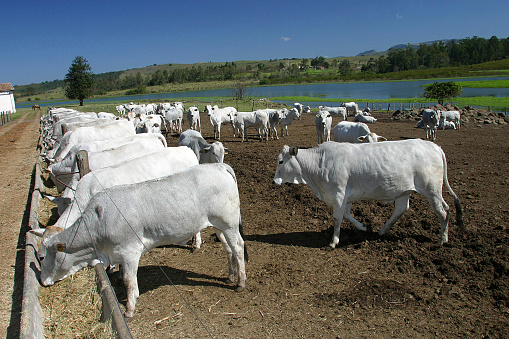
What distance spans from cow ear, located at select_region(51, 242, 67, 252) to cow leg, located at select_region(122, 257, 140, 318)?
31.3 inches

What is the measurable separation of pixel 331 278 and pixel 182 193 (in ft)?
9.08

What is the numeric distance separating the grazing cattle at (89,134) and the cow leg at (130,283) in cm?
655

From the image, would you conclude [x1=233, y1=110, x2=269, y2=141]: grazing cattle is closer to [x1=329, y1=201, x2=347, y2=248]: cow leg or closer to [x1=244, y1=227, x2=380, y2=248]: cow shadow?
[x1=244, y1=227, x2=380, y2=248]: cow shadow

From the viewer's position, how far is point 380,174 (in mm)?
6719

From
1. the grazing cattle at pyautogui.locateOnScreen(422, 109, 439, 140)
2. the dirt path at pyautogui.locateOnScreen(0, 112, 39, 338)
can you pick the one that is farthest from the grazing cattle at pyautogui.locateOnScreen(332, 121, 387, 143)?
the dirt path at pyautogui.locateOnScreen(0, 112, 39, 338)

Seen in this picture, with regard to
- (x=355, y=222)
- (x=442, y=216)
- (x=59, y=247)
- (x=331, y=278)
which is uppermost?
(x=59, y=247)

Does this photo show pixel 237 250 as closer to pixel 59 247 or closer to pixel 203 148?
pixel 59 247

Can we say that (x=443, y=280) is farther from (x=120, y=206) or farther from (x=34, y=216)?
(x=34, y=216)

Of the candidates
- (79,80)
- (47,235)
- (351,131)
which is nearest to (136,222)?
(47,235)

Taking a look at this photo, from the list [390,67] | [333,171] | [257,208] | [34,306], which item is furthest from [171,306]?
[390,67]

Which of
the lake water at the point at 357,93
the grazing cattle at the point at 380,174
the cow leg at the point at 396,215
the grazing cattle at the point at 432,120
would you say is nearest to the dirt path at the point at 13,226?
the grazing cattle at the point at 380,174

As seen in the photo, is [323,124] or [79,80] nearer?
[323,124]

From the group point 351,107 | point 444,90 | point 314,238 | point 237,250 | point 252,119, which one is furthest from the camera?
point 351,107

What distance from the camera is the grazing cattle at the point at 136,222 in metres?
4.80
